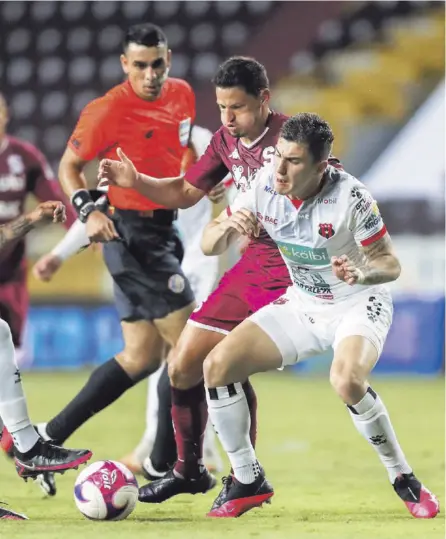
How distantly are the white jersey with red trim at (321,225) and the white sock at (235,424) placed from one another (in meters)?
0.51

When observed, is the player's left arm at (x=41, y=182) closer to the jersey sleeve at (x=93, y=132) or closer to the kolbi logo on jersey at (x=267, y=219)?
the jersey sleeve at (x=93, y=132)

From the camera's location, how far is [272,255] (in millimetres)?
5297

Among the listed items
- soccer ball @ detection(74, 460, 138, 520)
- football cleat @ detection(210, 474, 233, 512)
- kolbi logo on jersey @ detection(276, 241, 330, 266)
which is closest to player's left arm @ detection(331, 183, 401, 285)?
kolbi logo on jersey @ detection(276, 241, 330, 266)

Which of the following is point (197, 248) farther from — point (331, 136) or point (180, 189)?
point (331, 136)

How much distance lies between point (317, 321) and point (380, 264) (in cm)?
44

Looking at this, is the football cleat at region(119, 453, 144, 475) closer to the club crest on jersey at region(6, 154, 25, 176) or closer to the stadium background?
the club crest on jersey at region(6, 154, 25, 176)

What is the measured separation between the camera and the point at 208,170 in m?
5.38

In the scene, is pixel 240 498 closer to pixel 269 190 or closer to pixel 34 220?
pixel 269 190

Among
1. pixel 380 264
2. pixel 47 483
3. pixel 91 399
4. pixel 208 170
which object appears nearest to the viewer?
pixel 380 264

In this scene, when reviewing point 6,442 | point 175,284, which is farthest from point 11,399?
point 175,284

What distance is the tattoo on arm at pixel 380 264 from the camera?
4.67m

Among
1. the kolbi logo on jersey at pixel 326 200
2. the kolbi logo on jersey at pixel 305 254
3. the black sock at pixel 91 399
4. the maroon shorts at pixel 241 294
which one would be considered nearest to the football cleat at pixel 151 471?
the black sock at pixel 91 399

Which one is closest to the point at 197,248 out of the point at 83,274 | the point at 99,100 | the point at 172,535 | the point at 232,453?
the point at 99,100

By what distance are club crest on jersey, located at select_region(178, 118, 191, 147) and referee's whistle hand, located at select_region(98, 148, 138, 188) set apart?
0.77 metres
